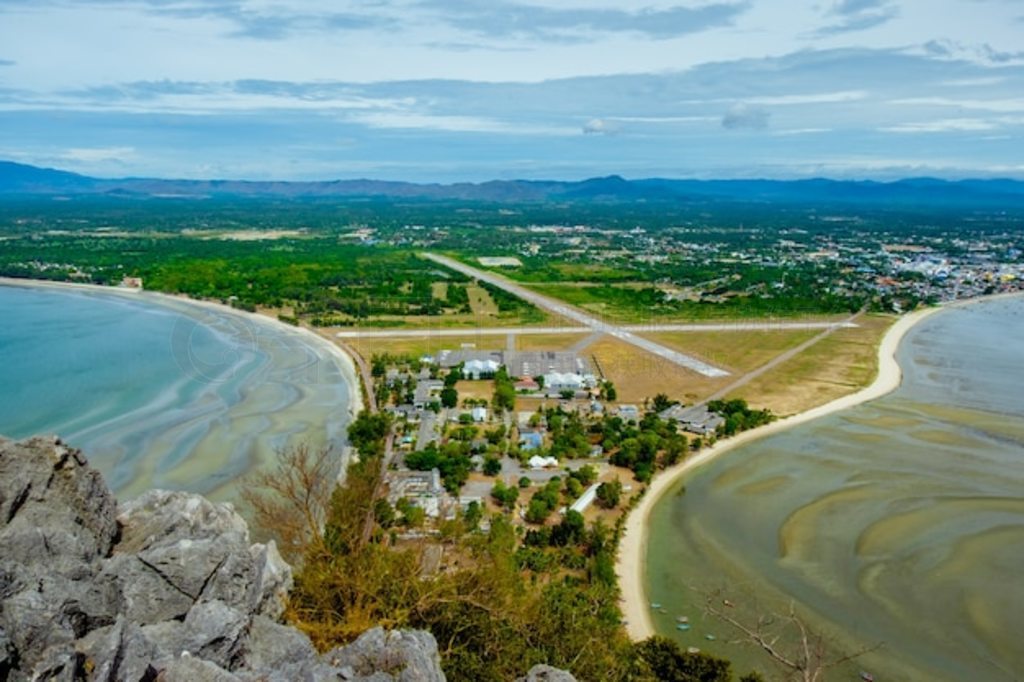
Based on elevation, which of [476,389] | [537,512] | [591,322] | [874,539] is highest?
[591,322]

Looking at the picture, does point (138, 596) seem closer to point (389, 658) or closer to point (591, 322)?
point (389, 658)

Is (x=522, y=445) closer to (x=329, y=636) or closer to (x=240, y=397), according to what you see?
(x=240, y=397)

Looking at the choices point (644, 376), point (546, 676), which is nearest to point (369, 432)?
point (644, 376)

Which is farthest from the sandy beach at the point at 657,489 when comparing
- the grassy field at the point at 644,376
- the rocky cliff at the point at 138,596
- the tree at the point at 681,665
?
the rocky cliff at the point at 138,596

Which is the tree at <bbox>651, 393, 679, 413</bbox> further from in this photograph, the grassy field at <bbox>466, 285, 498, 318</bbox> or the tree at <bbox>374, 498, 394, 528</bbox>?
the grassy field at <bbox>466, 285, 498, 318</bbox>

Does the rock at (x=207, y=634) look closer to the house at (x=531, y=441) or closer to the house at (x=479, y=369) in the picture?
the house at (x=531, y=441)

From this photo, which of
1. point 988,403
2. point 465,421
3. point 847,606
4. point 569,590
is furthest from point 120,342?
point 988,403
